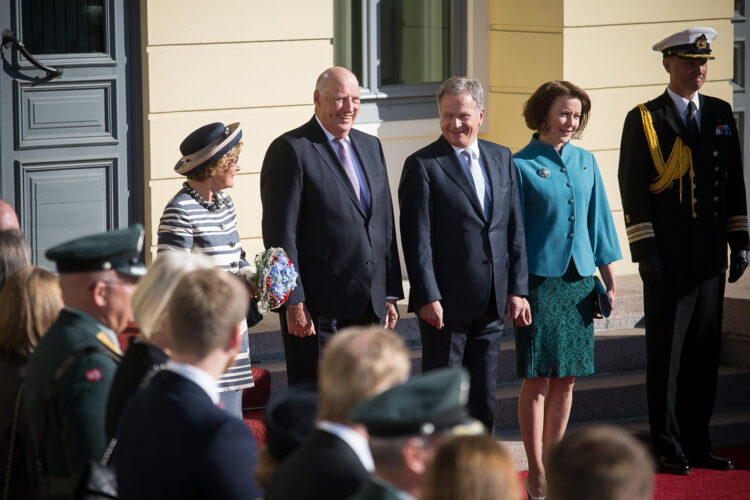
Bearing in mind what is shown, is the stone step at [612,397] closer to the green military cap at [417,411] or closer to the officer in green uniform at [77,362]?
the officer in green uniform at [77,362]

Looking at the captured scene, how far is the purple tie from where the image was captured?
5016 mm

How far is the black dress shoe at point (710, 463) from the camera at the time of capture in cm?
577

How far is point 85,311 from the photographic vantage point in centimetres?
313

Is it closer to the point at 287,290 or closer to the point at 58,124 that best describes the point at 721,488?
the point at 287,290

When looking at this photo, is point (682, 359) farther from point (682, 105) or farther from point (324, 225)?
point (324, 225)

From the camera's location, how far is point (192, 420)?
259 centimetres

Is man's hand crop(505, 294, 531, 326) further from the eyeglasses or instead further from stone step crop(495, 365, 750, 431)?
the eyeglasses

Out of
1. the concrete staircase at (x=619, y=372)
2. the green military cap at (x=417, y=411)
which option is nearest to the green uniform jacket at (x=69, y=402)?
the green military cap at (x=417, y=411)

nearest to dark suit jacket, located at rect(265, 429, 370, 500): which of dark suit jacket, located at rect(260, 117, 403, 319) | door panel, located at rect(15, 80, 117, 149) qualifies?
dark suit jacket, located at rect(260, 117, 403, 319)

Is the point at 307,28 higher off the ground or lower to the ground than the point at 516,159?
higher

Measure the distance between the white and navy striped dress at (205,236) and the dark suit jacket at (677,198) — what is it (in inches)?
80.5

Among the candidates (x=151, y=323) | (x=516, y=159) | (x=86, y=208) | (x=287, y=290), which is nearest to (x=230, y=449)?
(x=151, y=323)

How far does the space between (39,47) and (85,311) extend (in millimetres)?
3835

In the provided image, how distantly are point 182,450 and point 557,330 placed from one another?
2.93m
